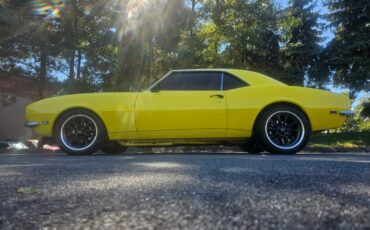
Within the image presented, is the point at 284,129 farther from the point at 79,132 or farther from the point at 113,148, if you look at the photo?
the point at 79,132

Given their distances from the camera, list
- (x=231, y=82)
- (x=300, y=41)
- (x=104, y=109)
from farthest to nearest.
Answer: (x=300, y=41) → (x=231, y=82) → (x=104, y=109)

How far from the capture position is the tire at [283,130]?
5.87m

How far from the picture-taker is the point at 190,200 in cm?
196

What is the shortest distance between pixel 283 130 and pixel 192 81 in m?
1.44

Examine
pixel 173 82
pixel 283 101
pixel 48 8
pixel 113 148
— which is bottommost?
pixel 113 148

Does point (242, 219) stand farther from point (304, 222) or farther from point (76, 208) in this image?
point (76, 208)

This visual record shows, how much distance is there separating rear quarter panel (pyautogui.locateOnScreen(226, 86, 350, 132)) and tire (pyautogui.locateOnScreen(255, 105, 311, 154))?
0.10 meters

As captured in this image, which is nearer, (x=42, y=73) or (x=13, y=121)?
(x=42, y=73)

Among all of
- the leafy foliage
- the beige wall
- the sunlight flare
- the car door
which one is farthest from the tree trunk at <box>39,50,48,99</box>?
the car door

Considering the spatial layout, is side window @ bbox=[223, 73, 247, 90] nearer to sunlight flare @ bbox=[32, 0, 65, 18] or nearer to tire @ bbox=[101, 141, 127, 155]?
tire @ bbox=[101, 141, 127, 155]

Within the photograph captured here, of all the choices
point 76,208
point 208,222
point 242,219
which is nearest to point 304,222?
point 242,219

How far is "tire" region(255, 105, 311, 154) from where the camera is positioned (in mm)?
5867

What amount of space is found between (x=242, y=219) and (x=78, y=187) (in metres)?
1.17

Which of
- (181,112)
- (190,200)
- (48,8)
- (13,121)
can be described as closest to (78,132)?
(181,112)
